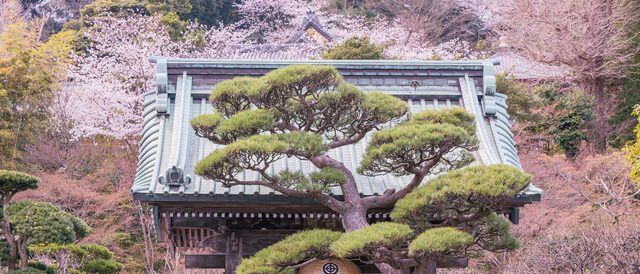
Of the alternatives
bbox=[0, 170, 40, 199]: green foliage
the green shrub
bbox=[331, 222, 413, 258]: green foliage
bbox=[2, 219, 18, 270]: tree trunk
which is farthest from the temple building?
the green shrub

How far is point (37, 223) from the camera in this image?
8484mm

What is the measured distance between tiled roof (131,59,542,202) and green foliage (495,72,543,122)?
8.31 m

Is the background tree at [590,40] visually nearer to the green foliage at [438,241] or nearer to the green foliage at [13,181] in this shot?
the green foliage at [438,241]

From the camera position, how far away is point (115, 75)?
64.5 feet

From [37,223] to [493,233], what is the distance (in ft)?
18.9

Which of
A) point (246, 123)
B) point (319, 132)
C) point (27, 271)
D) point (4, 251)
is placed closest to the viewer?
point (246, 123)

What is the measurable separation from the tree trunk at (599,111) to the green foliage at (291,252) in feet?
47.7

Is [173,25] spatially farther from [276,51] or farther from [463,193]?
[463,193]

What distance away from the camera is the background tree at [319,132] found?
17.7 ft

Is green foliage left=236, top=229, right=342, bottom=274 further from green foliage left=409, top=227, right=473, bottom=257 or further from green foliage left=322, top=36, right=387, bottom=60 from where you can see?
green foliage left=322, top=36, right=387, bottom=60

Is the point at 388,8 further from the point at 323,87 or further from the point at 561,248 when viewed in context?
the point at 323,87

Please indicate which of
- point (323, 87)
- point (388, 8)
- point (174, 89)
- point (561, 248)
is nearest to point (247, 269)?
point (323, 87)

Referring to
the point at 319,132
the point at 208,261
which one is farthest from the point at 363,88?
the point at 208,261

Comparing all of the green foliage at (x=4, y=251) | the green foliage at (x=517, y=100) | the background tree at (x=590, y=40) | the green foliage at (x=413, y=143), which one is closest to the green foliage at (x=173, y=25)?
the background tree at (x=590, y=40)
